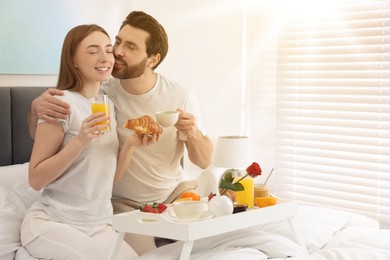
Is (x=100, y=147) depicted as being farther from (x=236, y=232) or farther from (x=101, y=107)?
(x=236, y=232)

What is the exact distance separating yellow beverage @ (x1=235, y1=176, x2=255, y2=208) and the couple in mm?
396

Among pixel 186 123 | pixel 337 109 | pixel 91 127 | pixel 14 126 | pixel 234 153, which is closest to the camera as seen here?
pixel 91 127

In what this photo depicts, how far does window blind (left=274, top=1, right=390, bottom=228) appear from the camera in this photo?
173 inches

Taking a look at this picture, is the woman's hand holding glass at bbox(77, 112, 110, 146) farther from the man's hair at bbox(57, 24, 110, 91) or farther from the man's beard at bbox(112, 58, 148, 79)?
the man's beard at bbox(112, 58, 148, 79)

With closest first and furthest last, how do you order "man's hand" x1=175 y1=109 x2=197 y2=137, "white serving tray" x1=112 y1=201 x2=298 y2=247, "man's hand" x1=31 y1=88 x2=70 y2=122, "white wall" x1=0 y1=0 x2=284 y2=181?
1. "white serving tray" x1=112 y1=201 x2=298 y2=247
2. "man's hand" x1=31 y1=88 x2=70 y2=122
3. "man's hand" x1=175 y1=109 x2=197 y2=137
4. "white wall" x1=0 y1=0 x2=284 y2=181

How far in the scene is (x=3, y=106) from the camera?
10.5ft

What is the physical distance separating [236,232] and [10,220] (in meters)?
0.91

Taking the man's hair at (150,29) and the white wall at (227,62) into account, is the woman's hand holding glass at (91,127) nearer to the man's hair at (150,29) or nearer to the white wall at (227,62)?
the man's hair at (150,29)

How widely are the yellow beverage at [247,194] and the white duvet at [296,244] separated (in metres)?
0.12

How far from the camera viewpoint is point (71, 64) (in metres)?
2.68

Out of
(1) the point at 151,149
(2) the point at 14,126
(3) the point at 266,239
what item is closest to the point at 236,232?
(3) the point at 266,239

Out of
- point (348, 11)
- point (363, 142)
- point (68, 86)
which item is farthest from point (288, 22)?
point (68, 86)

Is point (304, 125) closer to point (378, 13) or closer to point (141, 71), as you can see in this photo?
point (378, 13)

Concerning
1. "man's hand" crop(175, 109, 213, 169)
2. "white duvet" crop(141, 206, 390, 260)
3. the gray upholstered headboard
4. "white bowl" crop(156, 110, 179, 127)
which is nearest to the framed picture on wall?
the gray upholstered headboard
